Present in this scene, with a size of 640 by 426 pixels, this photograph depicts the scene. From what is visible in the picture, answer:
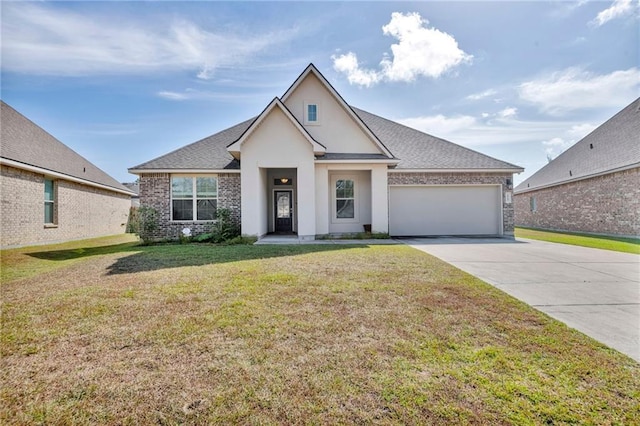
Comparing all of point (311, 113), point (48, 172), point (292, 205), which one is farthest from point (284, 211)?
point (48, 172)

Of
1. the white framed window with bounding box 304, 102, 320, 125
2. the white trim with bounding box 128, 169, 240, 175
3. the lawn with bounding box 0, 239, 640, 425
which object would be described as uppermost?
the white framed window with bounding box 304, 102, 320, 125

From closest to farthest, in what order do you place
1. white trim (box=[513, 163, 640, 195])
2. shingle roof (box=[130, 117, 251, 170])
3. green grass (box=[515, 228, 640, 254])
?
green grass (box=[515, 228, 640, 254]) → shingle roof (box=[130, 117, 251, 170]) → white trim (box=[513, 163, 640, 195])

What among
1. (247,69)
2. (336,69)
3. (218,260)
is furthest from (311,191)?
(336,69)

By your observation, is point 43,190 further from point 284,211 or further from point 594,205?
point 594,205

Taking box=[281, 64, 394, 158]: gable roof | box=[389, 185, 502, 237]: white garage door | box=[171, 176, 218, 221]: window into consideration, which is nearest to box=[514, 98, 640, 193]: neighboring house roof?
box=[389, 185, 502, 237]: white garage door

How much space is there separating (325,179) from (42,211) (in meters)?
13.4

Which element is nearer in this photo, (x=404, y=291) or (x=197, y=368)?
(x=197, y=368)

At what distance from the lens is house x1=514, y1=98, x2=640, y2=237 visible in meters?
15.1

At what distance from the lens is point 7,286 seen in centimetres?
571

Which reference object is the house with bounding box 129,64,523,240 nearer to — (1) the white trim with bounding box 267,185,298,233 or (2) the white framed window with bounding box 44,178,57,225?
(1) the white trim with bounding box 267,185,298,233

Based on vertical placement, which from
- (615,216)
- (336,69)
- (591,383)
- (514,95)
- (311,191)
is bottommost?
(591,383)

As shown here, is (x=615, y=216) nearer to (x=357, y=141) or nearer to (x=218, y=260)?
(x=357, y=141)

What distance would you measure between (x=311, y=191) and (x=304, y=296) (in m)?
7.85

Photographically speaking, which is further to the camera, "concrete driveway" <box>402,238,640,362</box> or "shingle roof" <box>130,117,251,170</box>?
"shingle roof" <box>130,117,251,170</box>
